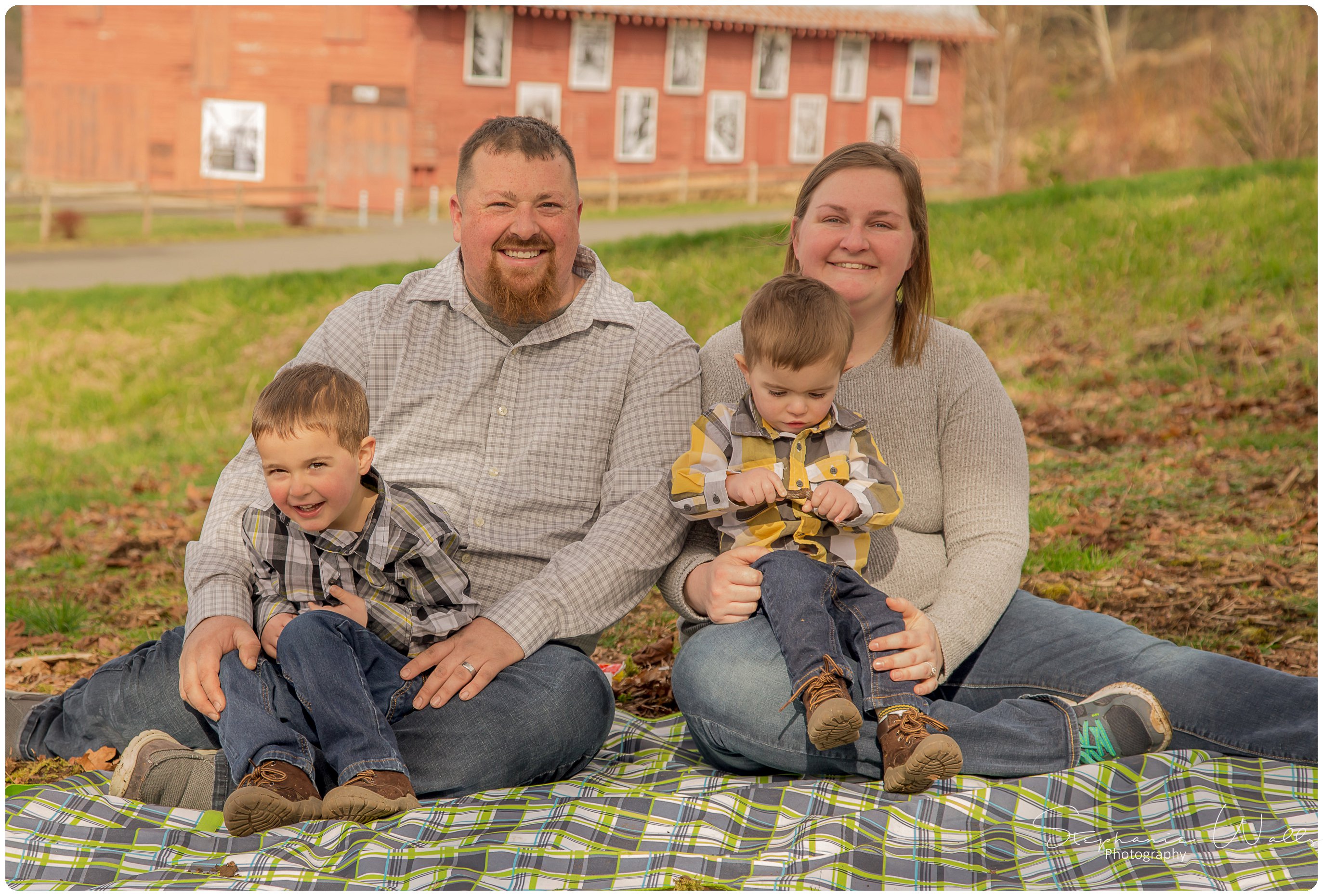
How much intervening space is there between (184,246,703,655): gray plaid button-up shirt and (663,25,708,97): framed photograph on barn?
A: 25635 millimetres

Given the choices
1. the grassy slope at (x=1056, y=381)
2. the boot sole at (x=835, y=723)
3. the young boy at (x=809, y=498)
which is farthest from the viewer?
Answer: the grassy slope at (x=1056, y=381)

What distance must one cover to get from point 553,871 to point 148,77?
1083 inches

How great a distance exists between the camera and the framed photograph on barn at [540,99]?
26.9 meters

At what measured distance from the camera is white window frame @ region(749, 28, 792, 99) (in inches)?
1146

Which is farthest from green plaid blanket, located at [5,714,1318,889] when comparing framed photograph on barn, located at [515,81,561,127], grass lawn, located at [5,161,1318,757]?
framed photograph on barn, located at [515,81,561,127]

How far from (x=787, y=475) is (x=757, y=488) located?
0.13 meters

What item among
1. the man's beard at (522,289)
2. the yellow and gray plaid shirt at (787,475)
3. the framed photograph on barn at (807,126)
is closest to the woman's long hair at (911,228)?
the yellow and gray plaid shirt at (787,475)

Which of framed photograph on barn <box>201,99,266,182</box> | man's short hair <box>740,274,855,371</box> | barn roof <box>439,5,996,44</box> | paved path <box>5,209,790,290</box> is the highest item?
barn roof <box>439,5,996,44</box>

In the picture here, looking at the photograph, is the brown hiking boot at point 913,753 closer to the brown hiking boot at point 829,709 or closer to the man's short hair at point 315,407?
the brown hiking boot at point 829,709

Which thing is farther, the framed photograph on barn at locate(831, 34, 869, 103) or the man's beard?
the framed photograph on barn at locate(831, 34, 869, 103)

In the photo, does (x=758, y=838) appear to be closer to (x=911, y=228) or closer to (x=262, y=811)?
(x=262, y=811)

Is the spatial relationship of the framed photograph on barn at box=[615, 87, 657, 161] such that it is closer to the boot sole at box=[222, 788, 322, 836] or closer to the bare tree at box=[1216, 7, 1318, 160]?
the bare tree at box=[1216, 7, 1318, 160]

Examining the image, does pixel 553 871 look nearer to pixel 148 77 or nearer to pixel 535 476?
pixel 535 476

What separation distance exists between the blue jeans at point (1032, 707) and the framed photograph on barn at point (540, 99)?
81.9 feet
